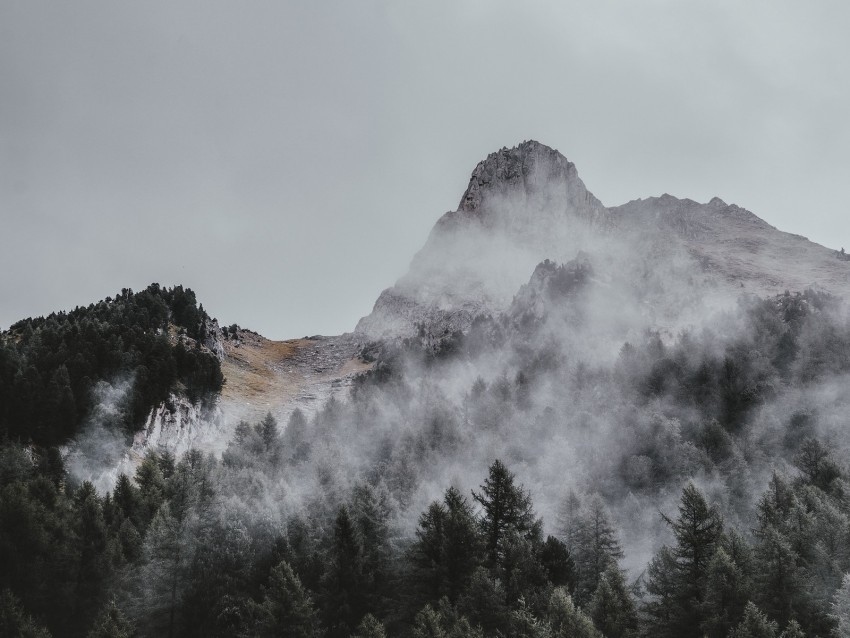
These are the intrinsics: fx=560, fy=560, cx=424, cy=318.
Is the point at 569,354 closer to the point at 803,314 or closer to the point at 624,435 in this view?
the point at 624,435

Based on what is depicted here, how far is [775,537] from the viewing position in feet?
140

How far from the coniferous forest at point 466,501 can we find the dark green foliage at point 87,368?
34 cm

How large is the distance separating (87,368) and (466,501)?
188ft

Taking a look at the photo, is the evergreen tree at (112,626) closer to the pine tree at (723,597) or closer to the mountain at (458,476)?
the mountain at (458,476)

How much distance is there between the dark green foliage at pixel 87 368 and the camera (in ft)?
221

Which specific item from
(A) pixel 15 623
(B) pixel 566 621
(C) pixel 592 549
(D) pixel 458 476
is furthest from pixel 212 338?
(B) pixel 566 621

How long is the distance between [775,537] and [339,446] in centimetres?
6752

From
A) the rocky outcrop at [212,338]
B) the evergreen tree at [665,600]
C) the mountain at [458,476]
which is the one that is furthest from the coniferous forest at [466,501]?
the rocky outcrop at [212,338]

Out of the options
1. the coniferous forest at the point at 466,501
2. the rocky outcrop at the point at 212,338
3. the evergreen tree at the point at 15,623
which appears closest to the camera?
the evergreen tree at the point at 15,623

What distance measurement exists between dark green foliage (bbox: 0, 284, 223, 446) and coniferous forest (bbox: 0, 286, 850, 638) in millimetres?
345

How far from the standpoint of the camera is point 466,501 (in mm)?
58219

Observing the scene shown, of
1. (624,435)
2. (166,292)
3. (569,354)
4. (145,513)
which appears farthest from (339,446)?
(166,292)

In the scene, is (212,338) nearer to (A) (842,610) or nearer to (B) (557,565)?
(B) (557,565)

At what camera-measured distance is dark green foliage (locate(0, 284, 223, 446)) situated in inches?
2657
